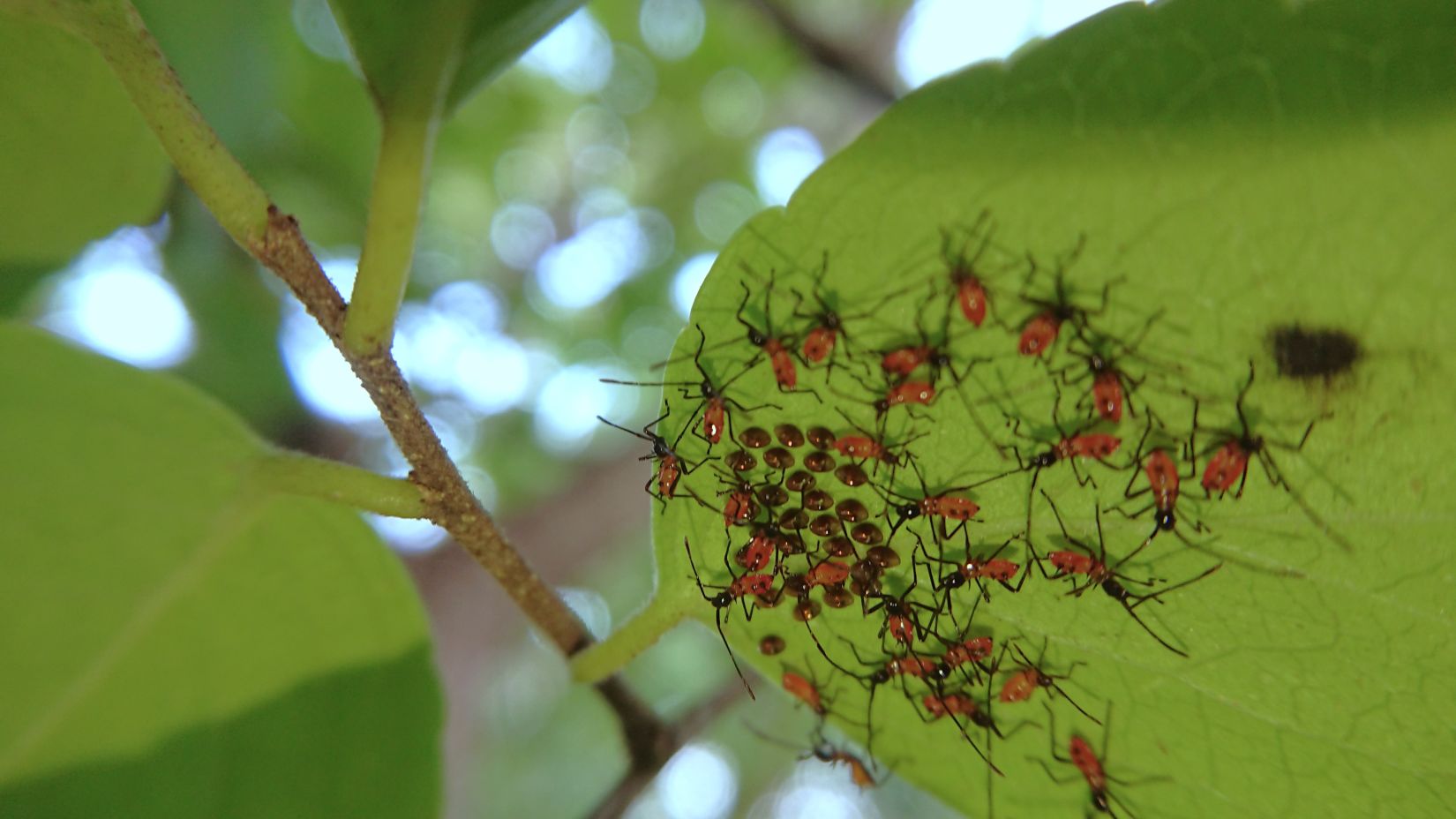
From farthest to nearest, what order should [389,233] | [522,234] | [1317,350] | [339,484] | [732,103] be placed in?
[522,234] < [732,103] < [339,484] < [389,233] < [1317,350]

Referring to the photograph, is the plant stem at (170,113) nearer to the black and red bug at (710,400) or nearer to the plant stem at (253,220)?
the plant stem at (253,220)

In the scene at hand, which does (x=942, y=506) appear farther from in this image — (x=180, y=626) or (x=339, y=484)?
(x=180, y=626)

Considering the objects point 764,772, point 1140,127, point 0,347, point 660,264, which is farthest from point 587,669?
point 764,772

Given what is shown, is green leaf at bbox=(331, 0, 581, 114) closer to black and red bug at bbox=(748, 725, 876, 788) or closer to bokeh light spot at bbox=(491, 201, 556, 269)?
black and red bug at bbox=(748, 725, 876, 788)

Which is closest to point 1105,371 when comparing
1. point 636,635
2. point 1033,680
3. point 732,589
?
point 1033,680

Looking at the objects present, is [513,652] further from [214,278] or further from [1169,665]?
[1169,665]
